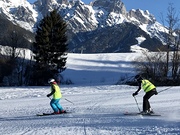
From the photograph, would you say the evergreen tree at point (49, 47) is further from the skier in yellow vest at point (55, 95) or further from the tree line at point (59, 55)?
the skier in yellow vest at point (55, 95)

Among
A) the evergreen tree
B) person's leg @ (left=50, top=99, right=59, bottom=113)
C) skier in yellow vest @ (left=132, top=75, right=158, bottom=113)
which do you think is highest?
the evergreen tree

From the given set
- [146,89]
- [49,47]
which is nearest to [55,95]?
[146,89]

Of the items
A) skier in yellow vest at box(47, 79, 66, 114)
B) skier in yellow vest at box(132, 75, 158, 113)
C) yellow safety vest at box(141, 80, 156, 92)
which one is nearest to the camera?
skier in yellow vest at box(132, 75, 158, 113)

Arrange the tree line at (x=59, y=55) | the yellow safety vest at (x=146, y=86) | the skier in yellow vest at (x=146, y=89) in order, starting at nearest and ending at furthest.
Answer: the skier in yellow vest at (x=146, y=89), the yellow safety vest at (x=146, y=86), the tree line at (x=59, y=55)

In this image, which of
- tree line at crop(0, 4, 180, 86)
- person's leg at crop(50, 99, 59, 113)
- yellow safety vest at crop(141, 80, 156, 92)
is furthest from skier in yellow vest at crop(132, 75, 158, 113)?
tree line at crop(0, 4, 180, 86)

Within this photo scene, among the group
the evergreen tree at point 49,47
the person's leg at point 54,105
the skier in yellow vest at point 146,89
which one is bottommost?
the person's leg at point 54,105

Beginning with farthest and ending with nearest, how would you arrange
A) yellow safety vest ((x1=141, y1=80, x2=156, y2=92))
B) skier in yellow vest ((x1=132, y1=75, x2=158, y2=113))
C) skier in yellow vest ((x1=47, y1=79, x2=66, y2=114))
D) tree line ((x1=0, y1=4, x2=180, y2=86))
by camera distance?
tree line ((x1=0, y1=4, x2=180, y2=86)) → skier in yellow vest ((x1=47, y1=79, x2=66, y2=114)) → yellow safety vest ((x1=141, y1=80, x2=156, y2=92)) → skier in yellow vest ((x1=132, y1=75, x2=158, y2=113))

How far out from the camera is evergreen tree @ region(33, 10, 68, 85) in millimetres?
39938

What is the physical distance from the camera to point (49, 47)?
40.1m

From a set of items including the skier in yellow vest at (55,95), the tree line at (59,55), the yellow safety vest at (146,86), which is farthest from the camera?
the tree line at (59,55)

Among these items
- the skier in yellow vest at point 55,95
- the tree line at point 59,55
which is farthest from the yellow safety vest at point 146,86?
the tree line at point 59,55

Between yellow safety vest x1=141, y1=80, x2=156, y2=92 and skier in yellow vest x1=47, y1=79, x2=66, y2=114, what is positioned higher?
yellow safety vest x1=141, y1=80, x2=156, y2=92

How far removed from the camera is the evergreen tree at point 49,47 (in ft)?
131

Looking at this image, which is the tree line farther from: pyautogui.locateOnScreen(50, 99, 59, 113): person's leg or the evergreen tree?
pyautogui.locateOnScreen(50, 99, 59, 113): person's leg
